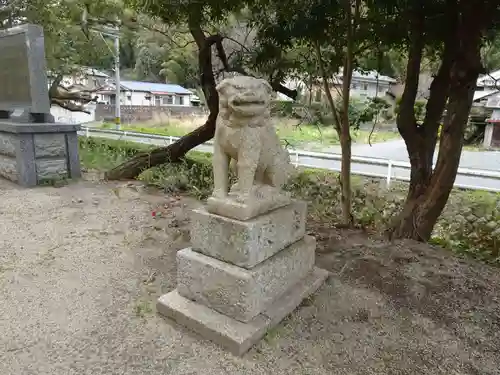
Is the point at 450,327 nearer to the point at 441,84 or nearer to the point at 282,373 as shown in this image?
the point at 282,373

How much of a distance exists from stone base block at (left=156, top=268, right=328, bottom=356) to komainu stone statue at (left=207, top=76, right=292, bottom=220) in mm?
595

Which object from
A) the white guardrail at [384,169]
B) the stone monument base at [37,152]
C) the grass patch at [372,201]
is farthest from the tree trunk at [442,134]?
the stone monument base at [37,152]

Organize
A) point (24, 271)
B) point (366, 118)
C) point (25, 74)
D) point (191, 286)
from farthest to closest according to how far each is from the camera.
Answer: point (25, 74)
point (366, 118)
point (24, 271)
point (191, 286)

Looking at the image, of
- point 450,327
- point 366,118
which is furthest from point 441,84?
point 450,327

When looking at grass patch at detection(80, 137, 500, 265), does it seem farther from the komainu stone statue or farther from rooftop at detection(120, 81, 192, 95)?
rooftop at detection(120, 81, 192, 95)

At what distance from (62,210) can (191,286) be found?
2.73 m

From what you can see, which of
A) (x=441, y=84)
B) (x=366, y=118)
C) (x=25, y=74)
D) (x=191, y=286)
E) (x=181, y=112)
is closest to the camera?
(x=191, y=286)

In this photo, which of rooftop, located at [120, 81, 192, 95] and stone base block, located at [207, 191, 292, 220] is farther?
rooftop, located at [120, 81, 192, 95]

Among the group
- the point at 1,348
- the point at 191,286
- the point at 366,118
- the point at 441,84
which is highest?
the point at 441,84

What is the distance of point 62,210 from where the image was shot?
171 inches

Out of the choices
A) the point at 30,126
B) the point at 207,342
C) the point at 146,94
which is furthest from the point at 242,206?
the point at 146,94

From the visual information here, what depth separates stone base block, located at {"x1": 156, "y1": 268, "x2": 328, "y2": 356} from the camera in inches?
79.7

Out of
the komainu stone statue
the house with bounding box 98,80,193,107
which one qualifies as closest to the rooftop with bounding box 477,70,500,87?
the komainu stone statue

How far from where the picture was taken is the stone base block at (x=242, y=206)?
2.11 meters
